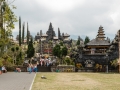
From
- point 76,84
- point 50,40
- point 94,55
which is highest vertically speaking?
point 50,40

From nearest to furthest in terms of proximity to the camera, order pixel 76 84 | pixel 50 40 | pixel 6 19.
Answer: pixel 76 84 → pixel 6 19 → pixel 50 40

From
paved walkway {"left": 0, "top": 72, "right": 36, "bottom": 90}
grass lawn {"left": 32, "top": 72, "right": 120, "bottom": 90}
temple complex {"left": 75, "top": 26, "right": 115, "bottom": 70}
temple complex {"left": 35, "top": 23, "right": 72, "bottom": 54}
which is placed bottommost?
grass lawn {"left": 32, "top": 72, "right": 120, "bottom": 90}

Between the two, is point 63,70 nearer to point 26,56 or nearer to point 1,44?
point 1,44

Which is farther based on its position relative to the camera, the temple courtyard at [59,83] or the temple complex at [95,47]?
the temple complex at [95,47]

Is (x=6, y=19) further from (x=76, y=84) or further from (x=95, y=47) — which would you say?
(x=95, y=47)

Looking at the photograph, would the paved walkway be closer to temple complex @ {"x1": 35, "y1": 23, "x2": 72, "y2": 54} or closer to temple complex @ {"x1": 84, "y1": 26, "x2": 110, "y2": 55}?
temple complex @ {"x1": 84, "y1": 26, "x2": 110, "y2": 55}

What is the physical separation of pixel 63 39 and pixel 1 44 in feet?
228

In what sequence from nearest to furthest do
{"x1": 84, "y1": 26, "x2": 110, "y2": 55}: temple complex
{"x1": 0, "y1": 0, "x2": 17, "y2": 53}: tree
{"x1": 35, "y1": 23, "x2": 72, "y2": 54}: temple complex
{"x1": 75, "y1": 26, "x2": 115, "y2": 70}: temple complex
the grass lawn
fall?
the grass lawn → {"x1": 0, "y1": 0, "x2": 17, "y2": 53}: tree → {"x1": 75, "y1": 26, "x2": 115, "y2": 70}: temple complex → {"x1": 84, "y1": 26, "x2": 110, "y2": 55}: temple complex → {"x1": 35, "y1": 23, "x2": 72, "y2": 54}: temple complex

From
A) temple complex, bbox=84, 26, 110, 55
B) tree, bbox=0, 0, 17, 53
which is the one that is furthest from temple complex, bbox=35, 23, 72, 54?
tree, bbox=0, 0, 17, 53

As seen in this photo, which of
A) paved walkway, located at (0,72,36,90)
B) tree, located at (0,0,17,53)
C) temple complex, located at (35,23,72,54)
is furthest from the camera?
temple complex, located at (35,23,72,54)

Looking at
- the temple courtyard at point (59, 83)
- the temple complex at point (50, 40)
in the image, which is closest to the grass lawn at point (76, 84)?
the temple courtyard at point (59, 83)

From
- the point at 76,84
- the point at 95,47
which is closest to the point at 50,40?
the point at 95,47

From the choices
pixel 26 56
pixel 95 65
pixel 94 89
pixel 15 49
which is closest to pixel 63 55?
pixel 26 56

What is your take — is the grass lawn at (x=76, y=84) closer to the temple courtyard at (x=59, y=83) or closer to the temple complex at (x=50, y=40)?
the temple courtyard at (x=59, y=83)
